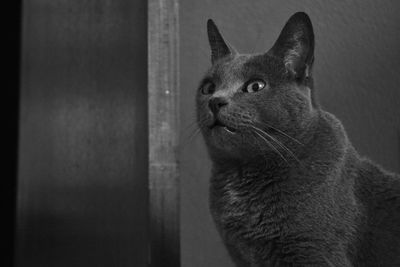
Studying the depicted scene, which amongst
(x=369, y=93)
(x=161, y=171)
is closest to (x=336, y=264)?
(x=161, y=171)

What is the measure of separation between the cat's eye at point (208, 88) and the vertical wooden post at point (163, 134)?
83mm

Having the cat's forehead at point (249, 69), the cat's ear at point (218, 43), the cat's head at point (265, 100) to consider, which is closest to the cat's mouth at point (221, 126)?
the cat's head at point (265, 100)

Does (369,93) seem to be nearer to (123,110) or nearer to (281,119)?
(281,119)

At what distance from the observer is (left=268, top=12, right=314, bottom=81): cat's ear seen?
100 cm

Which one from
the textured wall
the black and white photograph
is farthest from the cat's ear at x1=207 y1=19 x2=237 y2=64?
the textured wall

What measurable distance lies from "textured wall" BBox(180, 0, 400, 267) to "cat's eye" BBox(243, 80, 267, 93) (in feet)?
0.84

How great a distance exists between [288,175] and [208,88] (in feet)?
0.87

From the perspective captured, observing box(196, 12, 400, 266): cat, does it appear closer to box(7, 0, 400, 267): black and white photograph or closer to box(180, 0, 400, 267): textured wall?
box(7, 0, 400, 267): black and white photograph

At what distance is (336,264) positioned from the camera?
91cm

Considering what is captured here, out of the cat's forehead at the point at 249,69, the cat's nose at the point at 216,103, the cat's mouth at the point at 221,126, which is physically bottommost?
the cat's mouth at the point at 221,126

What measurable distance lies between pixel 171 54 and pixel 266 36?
0.28 metres

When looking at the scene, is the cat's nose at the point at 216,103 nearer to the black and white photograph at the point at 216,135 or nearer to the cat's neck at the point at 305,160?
the black and white photograph at the point at 216,135

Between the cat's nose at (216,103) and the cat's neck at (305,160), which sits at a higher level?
the cat's nose at (216,103)

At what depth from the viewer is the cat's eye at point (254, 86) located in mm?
1007
